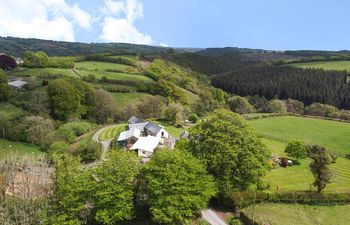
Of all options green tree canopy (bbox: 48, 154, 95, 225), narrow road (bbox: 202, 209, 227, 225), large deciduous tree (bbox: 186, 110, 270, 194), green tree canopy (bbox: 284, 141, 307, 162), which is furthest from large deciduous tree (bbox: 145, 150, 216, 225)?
green tree canopy (bbox: 284, 141, 307, 162)

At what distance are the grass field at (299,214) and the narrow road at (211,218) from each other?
3286mm

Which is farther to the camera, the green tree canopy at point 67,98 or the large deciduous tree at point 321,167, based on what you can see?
the green tree canopy at point 67,98

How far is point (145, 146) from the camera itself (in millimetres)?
63312

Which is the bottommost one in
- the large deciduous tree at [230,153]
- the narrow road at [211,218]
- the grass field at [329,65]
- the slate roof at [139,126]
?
the narrow road at [211,218]

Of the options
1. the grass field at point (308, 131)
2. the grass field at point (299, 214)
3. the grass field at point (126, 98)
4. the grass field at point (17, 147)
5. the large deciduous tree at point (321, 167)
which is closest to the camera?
the grass field at point (299, 214)

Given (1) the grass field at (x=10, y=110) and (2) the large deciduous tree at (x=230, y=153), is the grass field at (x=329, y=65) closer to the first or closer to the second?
(2) the large deciduous tree at (x=230, y=153)

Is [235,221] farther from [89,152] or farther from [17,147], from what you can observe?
[17,147]

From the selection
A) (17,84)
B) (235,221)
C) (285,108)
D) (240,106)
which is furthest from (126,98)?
(235,221)

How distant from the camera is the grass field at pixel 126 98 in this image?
103062mm

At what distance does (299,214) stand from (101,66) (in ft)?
360

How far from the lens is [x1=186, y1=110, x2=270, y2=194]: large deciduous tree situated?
137 ft

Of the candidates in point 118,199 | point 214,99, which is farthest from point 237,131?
point 214,99

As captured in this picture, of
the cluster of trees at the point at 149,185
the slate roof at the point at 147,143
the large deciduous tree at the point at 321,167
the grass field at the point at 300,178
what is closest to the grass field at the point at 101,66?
the slate roof at the point at 147,143

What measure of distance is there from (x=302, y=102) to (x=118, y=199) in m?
122
